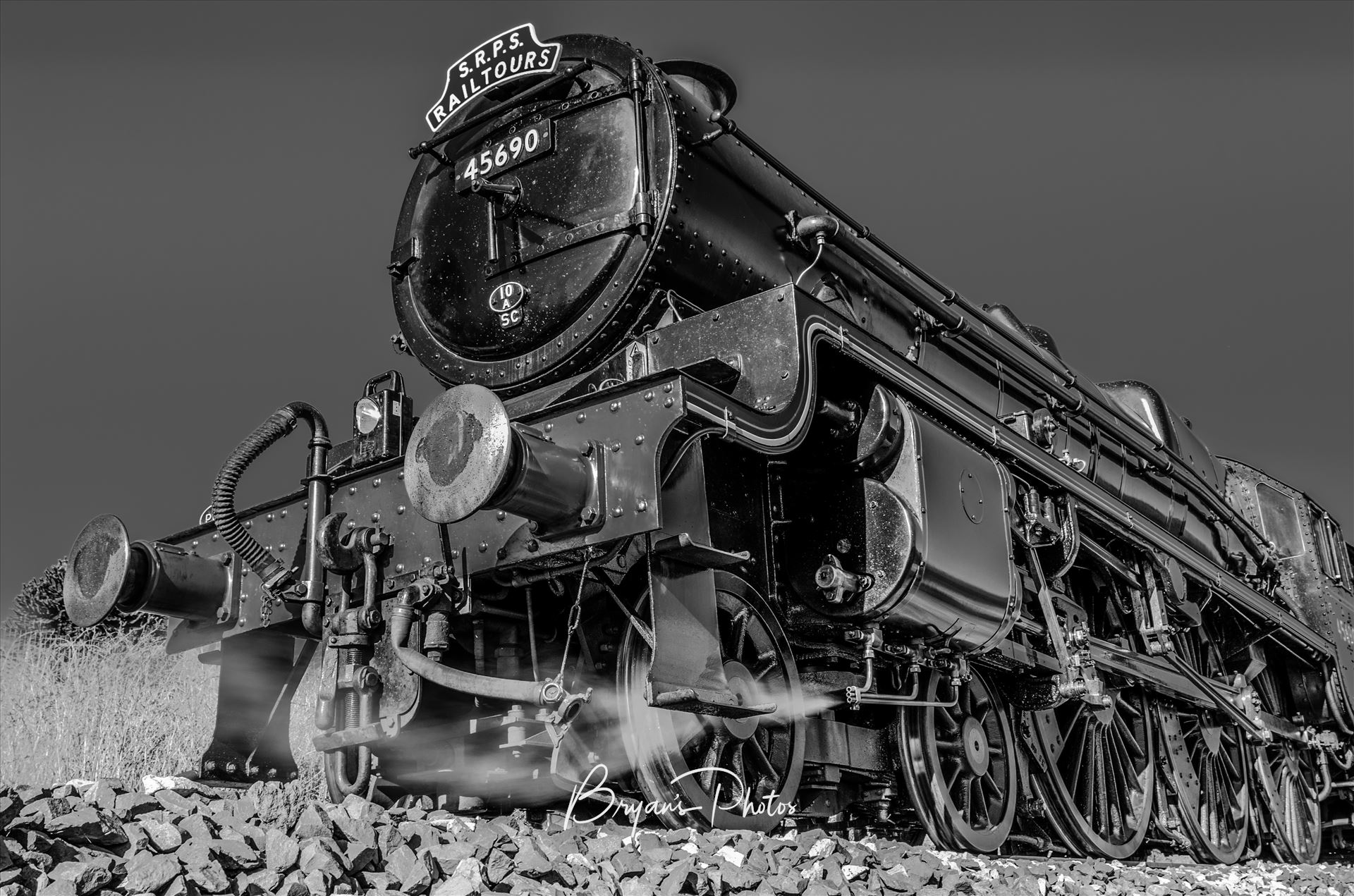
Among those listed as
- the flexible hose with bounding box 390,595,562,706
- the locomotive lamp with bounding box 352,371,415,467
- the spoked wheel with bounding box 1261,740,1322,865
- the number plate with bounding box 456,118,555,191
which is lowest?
the spoked wheel with bounding box 1261,740,1322,865

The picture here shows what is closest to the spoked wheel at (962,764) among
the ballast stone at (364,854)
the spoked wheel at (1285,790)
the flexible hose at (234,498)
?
the ballast stone at (364,854)

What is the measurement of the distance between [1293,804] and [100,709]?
845 cm

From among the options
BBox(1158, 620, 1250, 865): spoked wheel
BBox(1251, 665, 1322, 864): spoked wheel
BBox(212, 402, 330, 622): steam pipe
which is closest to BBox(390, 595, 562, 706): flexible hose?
BBox(212, 402, 330, 622): steam pipe

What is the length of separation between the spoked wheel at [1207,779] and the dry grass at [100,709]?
5.18m

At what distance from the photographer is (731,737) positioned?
138 inches

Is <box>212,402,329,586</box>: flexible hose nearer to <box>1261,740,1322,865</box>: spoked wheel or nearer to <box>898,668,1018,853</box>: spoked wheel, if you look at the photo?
<box>898,668,1018,853</box>: spoked wheel

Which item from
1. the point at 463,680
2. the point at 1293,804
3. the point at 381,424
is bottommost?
the point at 1293,804

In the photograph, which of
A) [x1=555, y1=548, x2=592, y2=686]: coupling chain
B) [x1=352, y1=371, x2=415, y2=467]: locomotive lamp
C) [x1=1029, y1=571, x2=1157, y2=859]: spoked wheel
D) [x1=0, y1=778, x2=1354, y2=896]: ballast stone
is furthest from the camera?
[x1=1029, y1=571, x2=1157, y2=859]: spoked wheel

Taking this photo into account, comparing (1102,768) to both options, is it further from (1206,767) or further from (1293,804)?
(1293,804)

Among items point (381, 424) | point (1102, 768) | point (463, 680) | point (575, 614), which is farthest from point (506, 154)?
point (1102, 768)

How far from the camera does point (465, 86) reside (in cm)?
429

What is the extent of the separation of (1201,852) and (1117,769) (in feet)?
2.82

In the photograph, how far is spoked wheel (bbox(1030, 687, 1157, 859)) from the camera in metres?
5.12

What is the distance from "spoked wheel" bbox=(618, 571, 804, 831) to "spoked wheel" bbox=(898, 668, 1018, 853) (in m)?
0.64
